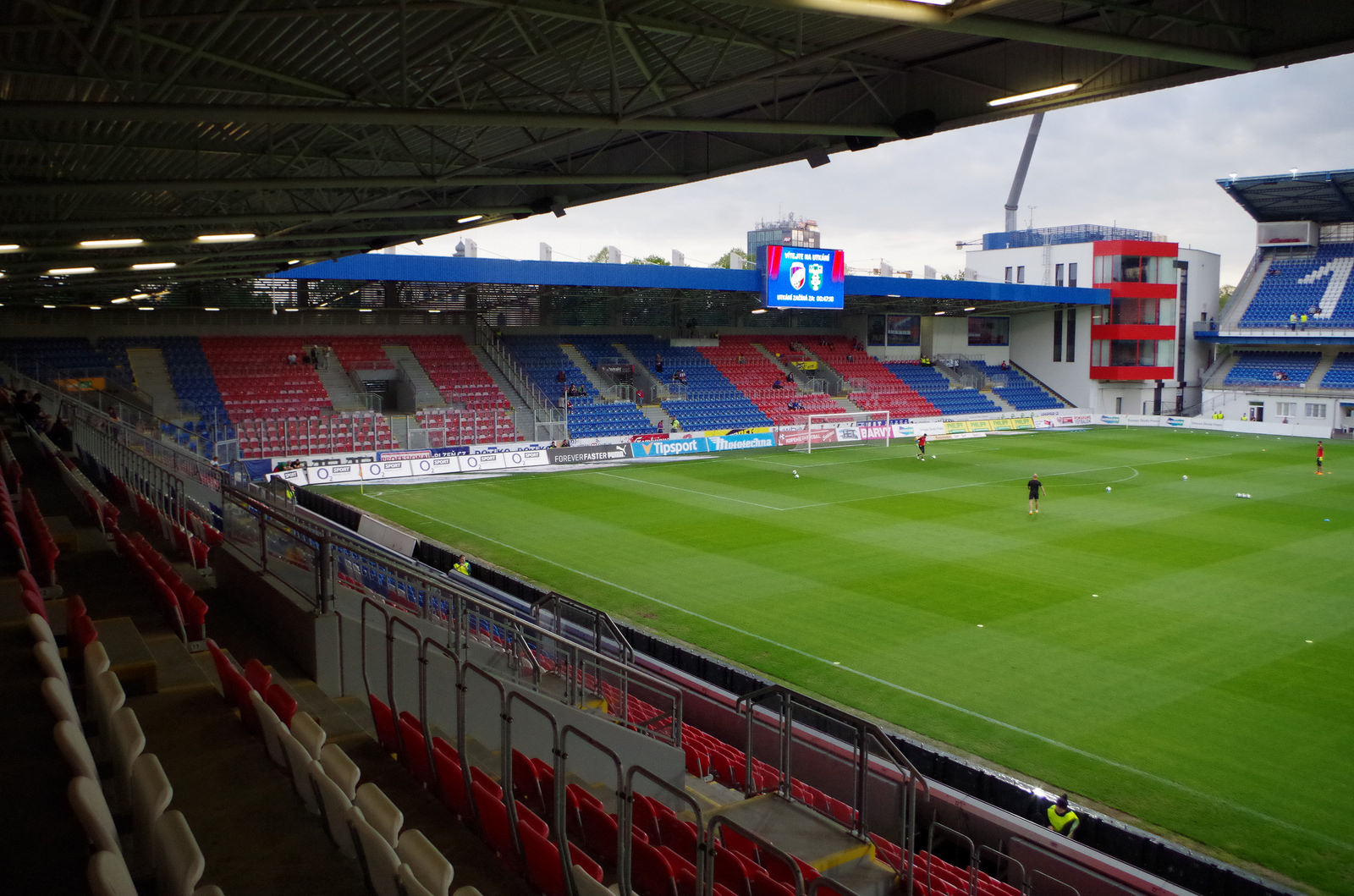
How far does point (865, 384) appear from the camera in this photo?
58906 millimetres

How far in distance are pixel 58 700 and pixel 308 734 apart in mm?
1319

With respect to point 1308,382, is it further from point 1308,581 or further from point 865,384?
point 1308,581

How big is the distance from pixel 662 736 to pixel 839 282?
38975 millimetres

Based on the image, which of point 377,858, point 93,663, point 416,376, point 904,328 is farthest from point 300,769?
point 904,328

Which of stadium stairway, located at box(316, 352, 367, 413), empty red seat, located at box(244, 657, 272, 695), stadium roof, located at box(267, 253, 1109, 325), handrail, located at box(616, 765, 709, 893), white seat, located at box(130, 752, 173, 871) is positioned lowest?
handrail, located at box(616, 765, 709, 893)

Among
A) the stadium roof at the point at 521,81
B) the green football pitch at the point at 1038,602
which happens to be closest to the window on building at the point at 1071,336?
the green football pitch at the point at 1038,602

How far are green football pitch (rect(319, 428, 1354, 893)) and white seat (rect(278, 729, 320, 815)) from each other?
30.7ft

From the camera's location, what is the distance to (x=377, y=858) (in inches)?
168

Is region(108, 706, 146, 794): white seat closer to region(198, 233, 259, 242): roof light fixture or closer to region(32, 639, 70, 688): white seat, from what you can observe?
region(32, 639, 70, 688): white seat

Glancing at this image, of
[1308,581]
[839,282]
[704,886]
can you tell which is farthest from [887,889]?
[839,282]

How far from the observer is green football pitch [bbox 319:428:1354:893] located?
1208cm

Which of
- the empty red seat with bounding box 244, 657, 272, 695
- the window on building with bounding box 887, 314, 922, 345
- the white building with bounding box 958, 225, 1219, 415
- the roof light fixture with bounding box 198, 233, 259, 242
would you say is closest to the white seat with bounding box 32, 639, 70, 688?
the empty red seat with bounding box 244, 657, 272, 695

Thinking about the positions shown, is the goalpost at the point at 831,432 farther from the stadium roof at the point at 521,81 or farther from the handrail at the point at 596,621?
the handrail at the point at 596,621

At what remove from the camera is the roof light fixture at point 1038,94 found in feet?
29.9
